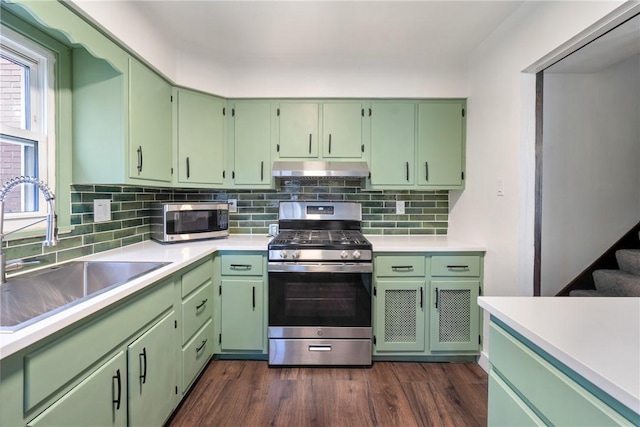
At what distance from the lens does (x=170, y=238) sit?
7.29ft

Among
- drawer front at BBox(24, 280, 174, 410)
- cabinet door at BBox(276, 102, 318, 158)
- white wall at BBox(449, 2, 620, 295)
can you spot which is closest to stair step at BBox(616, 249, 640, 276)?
white wall at BBox(449, 2, 620, 295)

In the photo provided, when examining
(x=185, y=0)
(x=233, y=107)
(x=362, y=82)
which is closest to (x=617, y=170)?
(x=362, y=82)

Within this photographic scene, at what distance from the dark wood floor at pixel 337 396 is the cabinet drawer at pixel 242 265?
0.68 meters

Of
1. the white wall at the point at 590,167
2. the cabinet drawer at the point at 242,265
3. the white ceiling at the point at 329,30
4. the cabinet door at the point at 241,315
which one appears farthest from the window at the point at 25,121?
the white wall at the point at 590,167

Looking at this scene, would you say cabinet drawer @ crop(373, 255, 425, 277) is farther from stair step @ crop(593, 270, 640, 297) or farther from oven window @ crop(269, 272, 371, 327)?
stair step @ crop(593, 270, 640, 297)

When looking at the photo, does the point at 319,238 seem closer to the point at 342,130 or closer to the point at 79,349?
the point at 342,130

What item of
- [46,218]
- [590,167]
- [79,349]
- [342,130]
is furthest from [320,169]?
[590,167]

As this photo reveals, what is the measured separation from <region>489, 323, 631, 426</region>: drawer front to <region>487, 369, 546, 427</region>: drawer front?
0.03 metres

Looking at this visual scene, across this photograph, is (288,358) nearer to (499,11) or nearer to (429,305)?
(429,305)

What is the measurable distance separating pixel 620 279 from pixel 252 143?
9.43ft

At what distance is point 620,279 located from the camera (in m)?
2.05

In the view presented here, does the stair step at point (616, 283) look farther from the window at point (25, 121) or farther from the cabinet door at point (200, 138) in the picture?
the window at point (25, 121)

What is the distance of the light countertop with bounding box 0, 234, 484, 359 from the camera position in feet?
2.62

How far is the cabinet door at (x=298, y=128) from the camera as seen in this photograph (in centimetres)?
250
